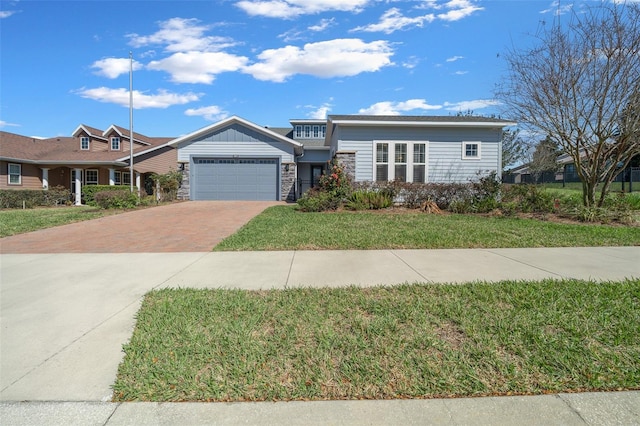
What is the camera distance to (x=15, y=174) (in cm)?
Result: 2092

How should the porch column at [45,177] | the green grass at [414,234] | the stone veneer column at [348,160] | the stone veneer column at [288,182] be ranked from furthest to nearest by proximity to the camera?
the porch column at [45,177], the stone veneer column at [288,182], the stone veneer column at [348,160], the green grass at [414,234]

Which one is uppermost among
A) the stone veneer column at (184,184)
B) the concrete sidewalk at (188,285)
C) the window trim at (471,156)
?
the window trim at (471,156)

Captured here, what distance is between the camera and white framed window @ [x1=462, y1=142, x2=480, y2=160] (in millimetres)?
16453

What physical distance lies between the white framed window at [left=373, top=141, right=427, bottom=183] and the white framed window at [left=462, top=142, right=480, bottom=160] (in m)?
1.89

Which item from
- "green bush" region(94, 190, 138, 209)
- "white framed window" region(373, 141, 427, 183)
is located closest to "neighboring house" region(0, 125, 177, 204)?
"green bush" region(94, 190, 138, 209)

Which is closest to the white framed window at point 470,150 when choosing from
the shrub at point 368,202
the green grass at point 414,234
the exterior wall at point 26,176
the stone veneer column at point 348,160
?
the stone veneer column at point 348,160

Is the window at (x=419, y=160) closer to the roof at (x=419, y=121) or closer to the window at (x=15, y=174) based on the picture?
the roof at (x=419, y=121)

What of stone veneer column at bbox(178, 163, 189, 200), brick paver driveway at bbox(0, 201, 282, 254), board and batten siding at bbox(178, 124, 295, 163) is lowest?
brick paver driveway at bbox(0, 201, 282, 254)

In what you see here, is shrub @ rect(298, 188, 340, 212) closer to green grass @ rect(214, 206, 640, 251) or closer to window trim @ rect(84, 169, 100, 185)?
green grass @ rect(214, 206, 640, 251)

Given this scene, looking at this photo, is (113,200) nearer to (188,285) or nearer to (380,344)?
(188,285)

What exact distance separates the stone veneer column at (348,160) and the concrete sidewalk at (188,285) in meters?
9.43

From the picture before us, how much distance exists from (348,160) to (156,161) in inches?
642

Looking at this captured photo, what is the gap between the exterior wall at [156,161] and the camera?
24047 mm

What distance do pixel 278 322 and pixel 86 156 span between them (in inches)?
975
